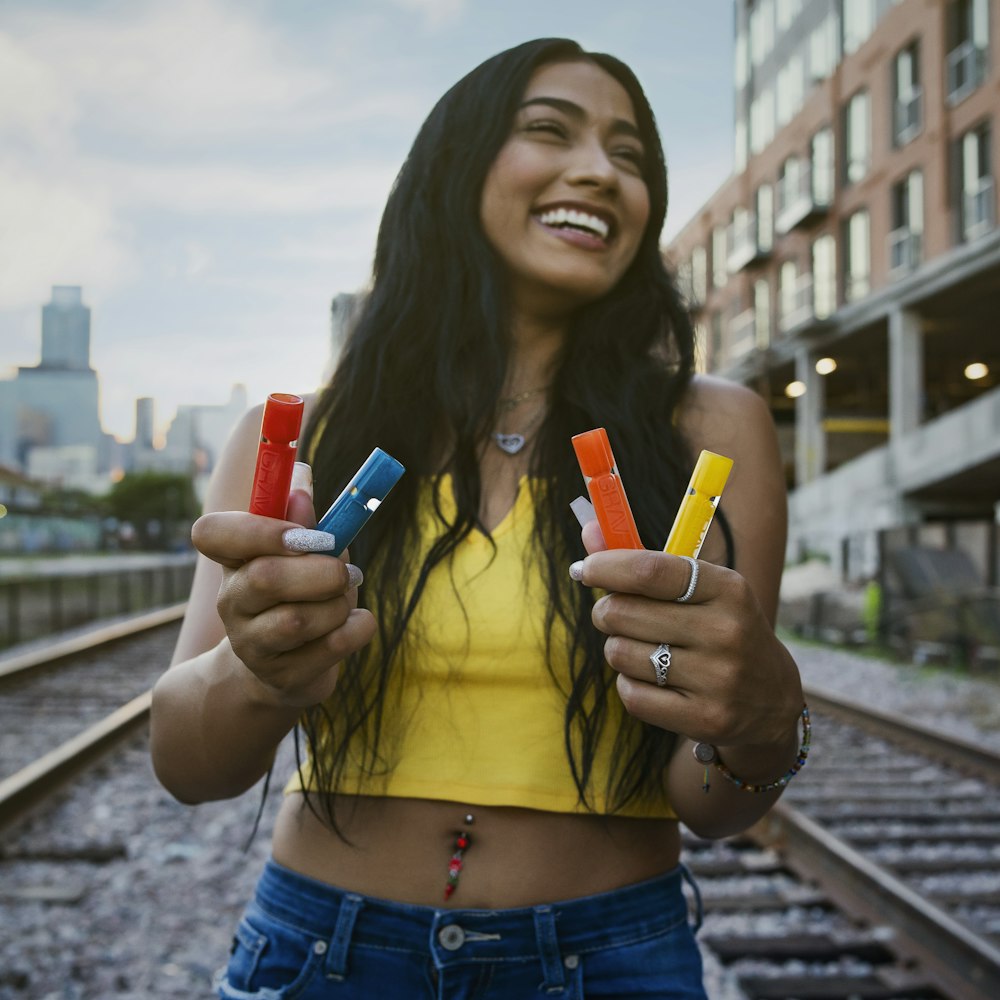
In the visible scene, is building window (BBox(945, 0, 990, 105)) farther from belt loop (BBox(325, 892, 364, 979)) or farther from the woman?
belt loop (BBox(325, 892, 364, 979))

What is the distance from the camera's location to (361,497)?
111cm

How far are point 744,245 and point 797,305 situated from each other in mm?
4600

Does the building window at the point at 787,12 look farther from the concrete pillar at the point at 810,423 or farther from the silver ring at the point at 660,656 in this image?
the silver ring at the point at 660,656

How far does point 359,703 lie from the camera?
5.54 ft

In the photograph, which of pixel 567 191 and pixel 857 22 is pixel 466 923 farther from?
pixel 857 22

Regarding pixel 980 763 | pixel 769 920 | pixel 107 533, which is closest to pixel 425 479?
pixel 769 920

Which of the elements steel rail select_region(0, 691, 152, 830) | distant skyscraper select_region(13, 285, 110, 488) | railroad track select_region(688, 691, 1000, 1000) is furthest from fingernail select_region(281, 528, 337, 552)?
distant skyscraper select_region(13, 285, 110, 488)

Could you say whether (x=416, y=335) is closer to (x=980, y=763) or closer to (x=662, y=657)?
(x=662, y=657)

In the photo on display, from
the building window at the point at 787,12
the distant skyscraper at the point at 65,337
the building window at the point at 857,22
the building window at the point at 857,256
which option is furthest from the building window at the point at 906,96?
the distant skyscraper at the point at 65,337

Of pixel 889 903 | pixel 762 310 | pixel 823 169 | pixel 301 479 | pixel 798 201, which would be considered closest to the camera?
pixel 301 479

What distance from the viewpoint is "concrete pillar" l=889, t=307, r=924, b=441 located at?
24.6m

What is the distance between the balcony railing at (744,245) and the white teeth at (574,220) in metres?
34.3

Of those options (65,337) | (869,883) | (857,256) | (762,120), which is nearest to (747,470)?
(869,883)

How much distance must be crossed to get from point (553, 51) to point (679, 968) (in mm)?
1680
